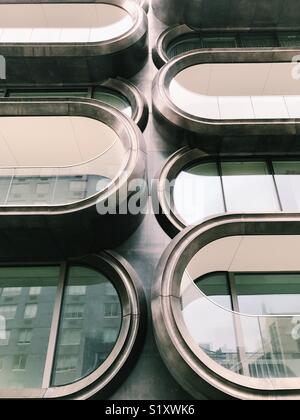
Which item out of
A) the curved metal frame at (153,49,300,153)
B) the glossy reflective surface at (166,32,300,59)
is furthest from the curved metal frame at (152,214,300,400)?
the glossy reflective surface at (166,32,300,59)

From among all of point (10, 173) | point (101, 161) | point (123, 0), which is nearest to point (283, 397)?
point (101, 161)

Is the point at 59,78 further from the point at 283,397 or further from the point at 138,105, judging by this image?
the point at 283,397

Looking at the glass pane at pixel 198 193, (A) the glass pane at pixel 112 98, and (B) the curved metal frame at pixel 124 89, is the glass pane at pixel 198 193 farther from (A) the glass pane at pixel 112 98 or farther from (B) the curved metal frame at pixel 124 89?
(A) the glass pane at pixel 112 98

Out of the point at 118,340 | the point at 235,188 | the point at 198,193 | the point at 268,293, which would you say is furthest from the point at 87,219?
the point at 268,293

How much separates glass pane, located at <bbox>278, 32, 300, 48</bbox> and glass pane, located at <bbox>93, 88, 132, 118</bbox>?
708 cm

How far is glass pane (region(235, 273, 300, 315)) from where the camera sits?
9883mm

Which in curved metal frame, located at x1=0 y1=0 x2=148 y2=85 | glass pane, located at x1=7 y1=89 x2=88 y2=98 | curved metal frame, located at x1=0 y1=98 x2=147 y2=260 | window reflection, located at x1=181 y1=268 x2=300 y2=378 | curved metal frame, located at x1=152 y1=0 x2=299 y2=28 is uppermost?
curved metal frame, located at x1=152 y1=0 x2=299 y2=28

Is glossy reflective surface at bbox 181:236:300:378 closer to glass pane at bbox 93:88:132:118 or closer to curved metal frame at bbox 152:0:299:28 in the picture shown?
glass pane at bbox 93:88:132:118

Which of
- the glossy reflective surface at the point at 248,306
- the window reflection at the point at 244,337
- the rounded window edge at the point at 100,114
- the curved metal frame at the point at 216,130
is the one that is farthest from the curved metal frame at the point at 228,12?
the window reflection at the point at 244,337

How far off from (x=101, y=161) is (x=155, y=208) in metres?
2.19

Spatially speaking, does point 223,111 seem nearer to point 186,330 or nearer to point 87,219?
point 87,219

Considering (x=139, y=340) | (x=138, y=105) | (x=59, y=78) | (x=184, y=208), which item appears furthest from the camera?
(x=59, y=78)

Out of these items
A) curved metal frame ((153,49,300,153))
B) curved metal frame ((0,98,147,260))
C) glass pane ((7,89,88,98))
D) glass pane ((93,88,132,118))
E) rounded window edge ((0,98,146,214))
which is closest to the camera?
curved metal frame ((0,98,147,260))

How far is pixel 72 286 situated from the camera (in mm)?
9828
